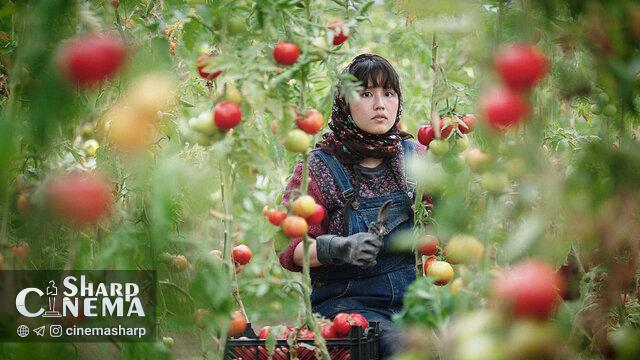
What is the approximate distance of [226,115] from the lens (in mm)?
1276

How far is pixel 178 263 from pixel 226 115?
31 cm

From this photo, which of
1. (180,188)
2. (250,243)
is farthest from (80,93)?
(250,243)

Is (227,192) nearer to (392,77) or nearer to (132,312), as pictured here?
(132,312)

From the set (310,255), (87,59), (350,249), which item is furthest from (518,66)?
(310,255)

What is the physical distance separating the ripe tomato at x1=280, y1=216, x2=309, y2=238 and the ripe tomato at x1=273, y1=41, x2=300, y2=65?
0.29 metres

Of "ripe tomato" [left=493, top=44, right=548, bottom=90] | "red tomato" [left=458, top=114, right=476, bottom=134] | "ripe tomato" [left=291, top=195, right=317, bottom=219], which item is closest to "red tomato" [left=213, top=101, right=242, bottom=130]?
"ripe tomato" [left=291, top=195, right=317, bottom=219]

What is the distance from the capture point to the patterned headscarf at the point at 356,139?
198 cm

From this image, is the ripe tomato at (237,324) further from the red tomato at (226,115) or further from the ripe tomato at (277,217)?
the red tomato at (226,115)

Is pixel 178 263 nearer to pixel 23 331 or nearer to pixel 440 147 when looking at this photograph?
pixel 23 331

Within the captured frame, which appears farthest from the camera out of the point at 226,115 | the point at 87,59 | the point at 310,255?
the point at 310,255

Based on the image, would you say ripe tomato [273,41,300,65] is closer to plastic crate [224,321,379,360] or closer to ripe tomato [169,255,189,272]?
ripe tomato [169,255,189,272]

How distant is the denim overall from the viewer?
189 centimetres

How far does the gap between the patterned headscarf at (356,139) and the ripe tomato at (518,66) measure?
1236mm

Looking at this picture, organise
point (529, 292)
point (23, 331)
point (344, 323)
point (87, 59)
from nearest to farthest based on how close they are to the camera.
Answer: point (529, 292), point (87, 59), point (23, 331), point (344, 323)
